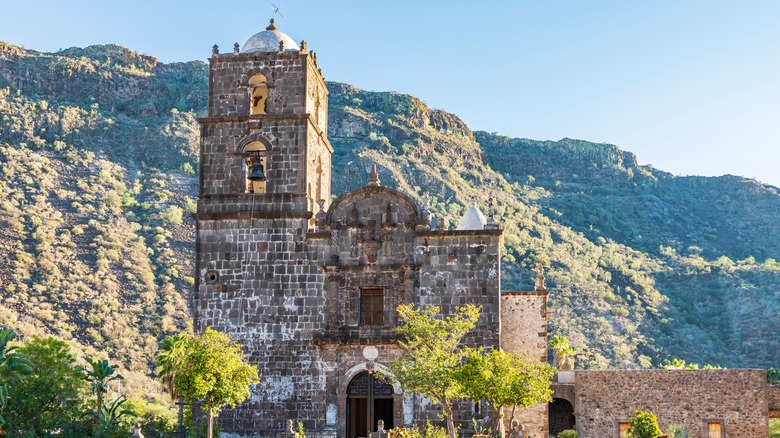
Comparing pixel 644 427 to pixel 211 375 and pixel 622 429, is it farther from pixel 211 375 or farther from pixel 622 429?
pixel 211 375

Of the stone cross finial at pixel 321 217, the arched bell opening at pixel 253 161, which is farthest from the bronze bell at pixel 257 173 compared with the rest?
the stone cross finial at pixel 321 217

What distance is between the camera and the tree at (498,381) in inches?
1105

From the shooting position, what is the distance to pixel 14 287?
2288 inches

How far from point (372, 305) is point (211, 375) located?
607 cm

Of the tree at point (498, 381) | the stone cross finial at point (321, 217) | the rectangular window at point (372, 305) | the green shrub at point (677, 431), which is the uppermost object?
the stone cross finial at point (321, 217)

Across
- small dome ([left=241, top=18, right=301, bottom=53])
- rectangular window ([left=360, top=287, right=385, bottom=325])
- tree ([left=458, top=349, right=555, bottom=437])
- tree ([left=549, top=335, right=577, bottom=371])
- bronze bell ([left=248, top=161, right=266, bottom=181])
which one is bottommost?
tree ([left=458, top=349, right=555, bottom=437])

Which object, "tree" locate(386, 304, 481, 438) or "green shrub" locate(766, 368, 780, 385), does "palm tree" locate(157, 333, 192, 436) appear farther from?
"green shrub" locate(766, 368, 780, 385)

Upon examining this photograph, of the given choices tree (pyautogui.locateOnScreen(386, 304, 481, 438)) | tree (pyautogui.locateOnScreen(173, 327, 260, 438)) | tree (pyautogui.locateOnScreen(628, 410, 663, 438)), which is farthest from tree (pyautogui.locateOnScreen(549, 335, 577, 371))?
tree (pyautogui.locateOnScreen(173, 327, 260, 438))

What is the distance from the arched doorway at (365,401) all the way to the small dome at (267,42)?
11646 millimetres

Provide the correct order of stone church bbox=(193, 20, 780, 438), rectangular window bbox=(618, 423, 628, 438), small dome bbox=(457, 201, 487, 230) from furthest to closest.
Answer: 1. small dome bbox=(457, 201, 487, 230)
2. rectangular window bbox=(618, 423, 628, 438)
3. stone church bbox=(193, 20, 780, 438)

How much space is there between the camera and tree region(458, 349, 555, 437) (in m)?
28.1

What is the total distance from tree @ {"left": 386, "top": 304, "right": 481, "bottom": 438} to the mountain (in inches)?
1097

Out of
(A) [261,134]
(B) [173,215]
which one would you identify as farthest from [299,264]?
(B) [173,215]

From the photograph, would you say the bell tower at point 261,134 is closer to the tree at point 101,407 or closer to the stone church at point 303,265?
the stone church at point 303,265
